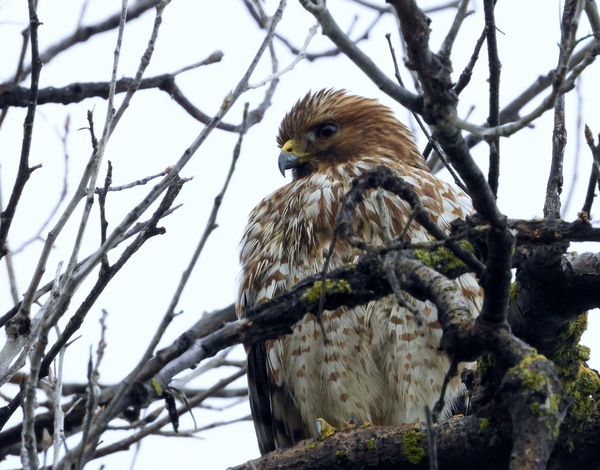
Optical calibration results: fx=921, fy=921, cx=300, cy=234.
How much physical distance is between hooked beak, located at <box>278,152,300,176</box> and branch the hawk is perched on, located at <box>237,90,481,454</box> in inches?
5.3

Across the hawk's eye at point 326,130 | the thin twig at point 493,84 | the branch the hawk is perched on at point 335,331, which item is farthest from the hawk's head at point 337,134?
the thin twig at point 493,84

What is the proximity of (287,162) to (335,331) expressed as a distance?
1.40m

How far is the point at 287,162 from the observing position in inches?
229

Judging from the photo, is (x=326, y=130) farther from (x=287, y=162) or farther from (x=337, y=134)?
(x=287, y=162)

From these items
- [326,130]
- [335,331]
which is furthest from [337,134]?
[335,331]

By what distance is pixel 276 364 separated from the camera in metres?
5.09

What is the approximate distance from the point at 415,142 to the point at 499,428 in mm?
2886

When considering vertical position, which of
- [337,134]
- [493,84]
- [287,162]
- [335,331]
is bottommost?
[335,331]

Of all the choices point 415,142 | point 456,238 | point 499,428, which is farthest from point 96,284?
point 415,142

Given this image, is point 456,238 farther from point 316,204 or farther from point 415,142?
point 415,142

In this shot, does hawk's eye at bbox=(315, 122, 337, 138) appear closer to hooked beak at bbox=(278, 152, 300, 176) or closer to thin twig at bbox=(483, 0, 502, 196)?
hooked beak at bbox=(278, 152, 300, 176)

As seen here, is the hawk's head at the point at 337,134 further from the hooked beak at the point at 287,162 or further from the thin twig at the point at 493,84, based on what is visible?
the thin twig at the point at 493,84

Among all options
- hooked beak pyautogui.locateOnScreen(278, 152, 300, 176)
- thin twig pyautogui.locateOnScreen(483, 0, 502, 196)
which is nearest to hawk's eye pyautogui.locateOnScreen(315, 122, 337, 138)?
hooked beak pyautogui.locateOnScreen(278, 152, 300, 176)

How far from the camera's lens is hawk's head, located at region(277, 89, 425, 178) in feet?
19.1
